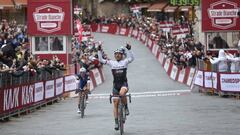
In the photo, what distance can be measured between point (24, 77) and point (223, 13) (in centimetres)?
1626

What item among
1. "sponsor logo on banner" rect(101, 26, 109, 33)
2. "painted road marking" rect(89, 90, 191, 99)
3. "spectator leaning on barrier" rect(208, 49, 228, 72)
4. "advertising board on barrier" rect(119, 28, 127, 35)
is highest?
"sponsor logo on banner" rect(101, 26, 109, 33)

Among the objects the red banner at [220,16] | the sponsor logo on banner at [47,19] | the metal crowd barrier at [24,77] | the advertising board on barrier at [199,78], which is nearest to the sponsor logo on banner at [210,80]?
the advertising board on barrier at [199,78]

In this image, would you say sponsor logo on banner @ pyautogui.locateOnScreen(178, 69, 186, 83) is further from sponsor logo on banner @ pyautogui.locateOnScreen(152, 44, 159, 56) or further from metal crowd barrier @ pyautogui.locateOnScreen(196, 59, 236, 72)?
sponsor logo on banner @ pyautogui.locateOnScreen(152, 44, 159, 56)

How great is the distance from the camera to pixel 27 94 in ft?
82.9

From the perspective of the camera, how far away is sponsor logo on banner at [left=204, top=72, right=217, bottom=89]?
31.6 m

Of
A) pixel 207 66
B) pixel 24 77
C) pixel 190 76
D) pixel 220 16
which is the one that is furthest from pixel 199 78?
pixel 24 77

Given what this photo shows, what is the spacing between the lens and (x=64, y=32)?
39656mm

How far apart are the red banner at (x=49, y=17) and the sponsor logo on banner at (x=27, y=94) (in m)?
13.7

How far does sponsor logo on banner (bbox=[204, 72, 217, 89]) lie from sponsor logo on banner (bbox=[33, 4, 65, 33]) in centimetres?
1044

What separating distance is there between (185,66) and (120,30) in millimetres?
41611

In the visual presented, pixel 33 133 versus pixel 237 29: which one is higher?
pixel 237 29

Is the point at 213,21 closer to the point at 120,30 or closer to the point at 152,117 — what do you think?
the point at 152,117

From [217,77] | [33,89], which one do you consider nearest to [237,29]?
[217,77]

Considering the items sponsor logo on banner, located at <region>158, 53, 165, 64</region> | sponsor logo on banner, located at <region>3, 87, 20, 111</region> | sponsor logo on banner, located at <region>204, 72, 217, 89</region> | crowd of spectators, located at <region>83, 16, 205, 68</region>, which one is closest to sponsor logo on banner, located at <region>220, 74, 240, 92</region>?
sponsor logo on banner, located at <region>204, 72, 217, 89</region>
